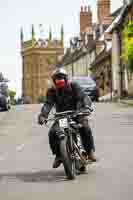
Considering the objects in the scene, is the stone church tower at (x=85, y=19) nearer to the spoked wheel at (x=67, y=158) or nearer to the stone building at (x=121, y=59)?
the stone building at (x=121, y=59)

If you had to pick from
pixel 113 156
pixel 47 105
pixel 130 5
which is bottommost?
pixel 113 156

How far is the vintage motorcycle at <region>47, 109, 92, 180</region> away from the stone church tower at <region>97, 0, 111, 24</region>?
92684 mm

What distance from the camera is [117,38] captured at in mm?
81875

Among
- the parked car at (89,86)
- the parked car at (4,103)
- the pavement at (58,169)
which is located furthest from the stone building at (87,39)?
the pavement at (58,169)

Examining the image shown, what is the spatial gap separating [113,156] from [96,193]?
5.90m

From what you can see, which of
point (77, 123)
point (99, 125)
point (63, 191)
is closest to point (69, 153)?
point (77, 123)

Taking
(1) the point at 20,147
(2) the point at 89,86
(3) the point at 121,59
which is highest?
(3) the point at 121,59

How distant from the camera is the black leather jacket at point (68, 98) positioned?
14070 mm

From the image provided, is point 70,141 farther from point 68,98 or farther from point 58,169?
point 58,169

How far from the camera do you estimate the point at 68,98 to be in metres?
14.1

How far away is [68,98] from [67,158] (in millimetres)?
1184

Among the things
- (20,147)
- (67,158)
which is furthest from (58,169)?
(20,147)

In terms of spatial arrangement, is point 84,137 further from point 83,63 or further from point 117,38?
point 83,63

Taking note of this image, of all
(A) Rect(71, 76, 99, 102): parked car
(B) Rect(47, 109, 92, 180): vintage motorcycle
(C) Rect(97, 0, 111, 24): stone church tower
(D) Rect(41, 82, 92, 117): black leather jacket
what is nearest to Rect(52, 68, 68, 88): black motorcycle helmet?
(D) Rect(41, 82, 92, 117): black leather jacket
